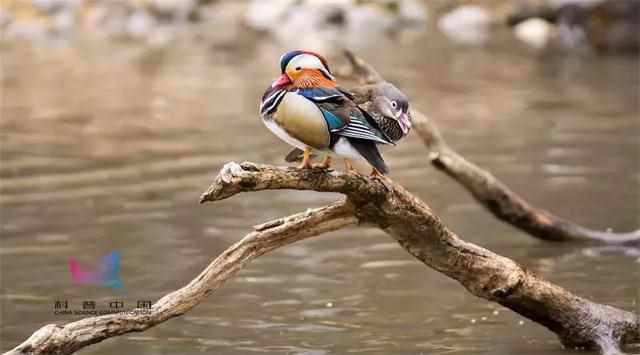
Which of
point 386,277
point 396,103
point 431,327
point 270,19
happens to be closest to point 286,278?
point 386,277

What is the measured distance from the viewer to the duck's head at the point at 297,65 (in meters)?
3.67

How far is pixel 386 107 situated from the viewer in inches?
151

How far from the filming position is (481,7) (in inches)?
1024

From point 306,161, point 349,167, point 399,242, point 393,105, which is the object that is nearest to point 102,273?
point 399,242

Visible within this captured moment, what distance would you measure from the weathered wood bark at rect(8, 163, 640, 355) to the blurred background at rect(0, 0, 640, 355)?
29 centimetres

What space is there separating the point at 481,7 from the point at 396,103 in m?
22.7

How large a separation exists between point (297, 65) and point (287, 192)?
485 centimetres

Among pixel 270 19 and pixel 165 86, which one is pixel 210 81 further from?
pixel 270 19

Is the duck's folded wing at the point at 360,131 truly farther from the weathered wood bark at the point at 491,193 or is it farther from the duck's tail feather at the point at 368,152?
the weathered wood bark at the point at 491,193

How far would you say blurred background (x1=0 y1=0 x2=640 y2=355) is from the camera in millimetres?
5629

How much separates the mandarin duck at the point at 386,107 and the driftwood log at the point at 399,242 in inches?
10.2

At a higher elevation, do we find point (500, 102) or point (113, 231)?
point (500, 102)

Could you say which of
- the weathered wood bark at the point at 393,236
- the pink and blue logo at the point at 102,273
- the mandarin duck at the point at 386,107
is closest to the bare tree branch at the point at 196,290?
the weathered wood bark at the point at 393,236

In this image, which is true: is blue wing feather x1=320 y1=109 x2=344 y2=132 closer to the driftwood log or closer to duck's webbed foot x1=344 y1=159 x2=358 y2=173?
the driftwood log
